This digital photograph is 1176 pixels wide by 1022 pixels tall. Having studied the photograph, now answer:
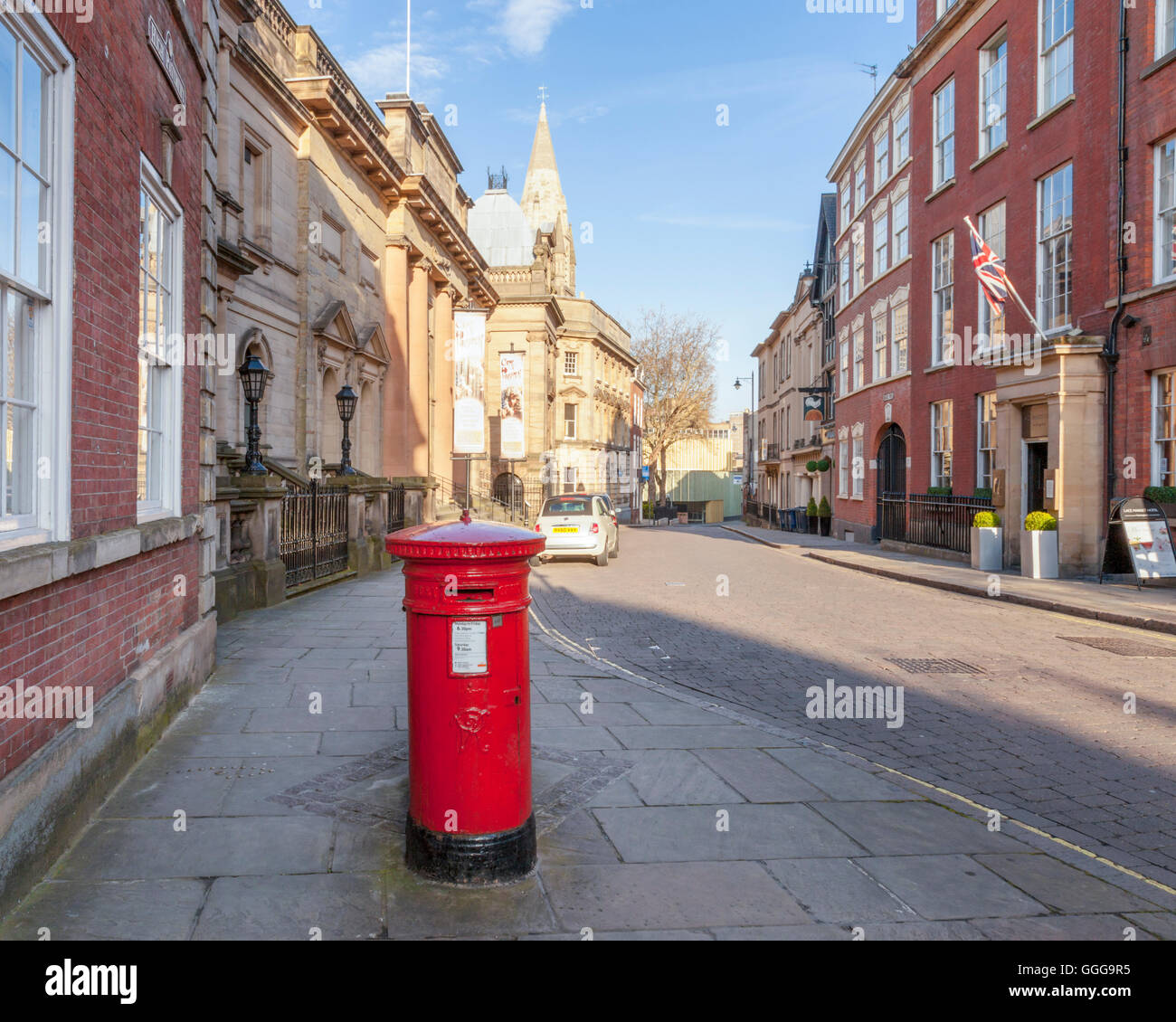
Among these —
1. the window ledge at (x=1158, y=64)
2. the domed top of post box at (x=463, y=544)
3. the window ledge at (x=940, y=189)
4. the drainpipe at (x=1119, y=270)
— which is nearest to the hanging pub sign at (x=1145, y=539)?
the drainpipe at (x=1119, y=270)

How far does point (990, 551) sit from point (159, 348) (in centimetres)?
1528

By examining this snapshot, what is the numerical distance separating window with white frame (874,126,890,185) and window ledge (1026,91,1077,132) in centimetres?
987

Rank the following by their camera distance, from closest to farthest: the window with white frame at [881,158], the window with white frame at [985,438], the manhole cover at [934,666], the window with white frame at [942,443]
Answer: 1. the manhole cover at [934,666]
2. the window with white frame at [985,438]
3. the window with white frame at [942,443]
4. the window with white frame at [881,158]

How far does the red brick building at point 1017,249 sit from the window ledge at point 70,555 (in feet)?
48.6

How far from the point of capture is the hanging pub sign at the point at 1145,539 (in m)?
13.3

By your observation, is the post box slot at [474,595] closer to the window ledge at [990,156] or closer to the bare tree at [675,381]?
the window ledge at [990,156]

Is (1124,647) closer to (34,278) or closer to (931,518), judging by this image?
(34,278)

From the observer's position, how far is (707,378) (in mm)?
64500

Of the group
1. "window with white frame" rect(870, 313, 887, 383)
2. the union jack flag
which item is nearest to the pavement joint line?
the union jack flag

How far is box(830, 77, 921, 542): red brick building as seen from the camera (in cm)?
2608

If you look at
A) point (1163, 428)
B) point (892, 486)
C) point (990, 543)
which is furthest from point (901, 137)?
point (1163, 428)

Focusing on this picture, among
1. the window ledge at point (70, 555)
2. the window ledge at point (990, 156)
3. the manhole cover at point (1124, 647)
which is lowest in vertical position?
the manhole cover at point (1124, 647)
